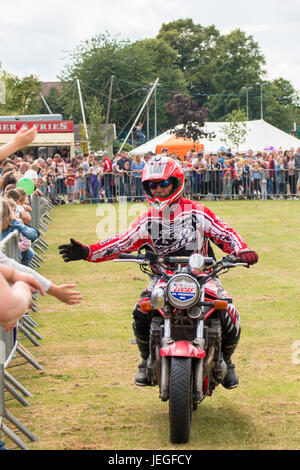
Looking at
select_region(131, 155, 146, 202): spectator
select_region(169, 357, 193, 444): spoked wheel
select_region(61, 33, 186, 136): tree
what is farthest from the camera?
select_region(61, 33, 186, 136): tree

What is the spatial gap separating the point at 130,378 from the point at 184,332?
198cm

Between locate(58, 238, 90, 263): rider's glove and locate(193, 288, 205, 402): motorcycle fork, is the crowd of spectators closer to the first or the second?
locate(58, 238, 90, 263): rider's glove

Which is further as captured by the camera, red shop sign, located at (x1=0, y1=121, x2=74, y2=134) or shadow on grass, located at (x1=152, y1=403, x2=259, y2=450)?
red shop sign, located at (x1=0, y1=121, x2=74, y2=134)

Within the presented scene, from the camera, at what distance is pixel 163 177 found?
6.64 m

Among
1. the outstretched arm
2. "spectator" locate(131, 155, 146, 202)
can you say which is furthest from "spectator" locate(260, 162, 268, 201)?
the outstretched arm

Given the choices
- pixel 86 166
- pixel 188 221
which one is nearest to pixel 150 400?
pixel 188 221

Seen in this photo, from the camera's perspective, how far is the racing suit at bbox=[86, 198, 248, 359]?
6.72 meters

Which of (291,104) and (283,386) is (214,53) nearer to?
(291,104)

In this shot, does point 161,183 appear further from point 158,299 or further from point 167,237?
point 158,299

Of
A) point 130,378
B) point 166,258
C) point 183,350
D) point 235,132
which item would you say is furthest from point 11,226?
point 235,132

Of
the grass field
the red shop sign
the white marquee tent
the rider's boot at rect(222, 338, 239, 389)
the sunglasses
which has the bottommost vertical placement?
the grass field

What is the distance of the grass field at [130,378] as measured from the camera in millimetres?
6336

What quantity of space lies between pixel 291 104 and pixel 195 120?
7611 cm

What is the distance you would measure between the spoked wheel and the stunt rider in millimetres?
738
